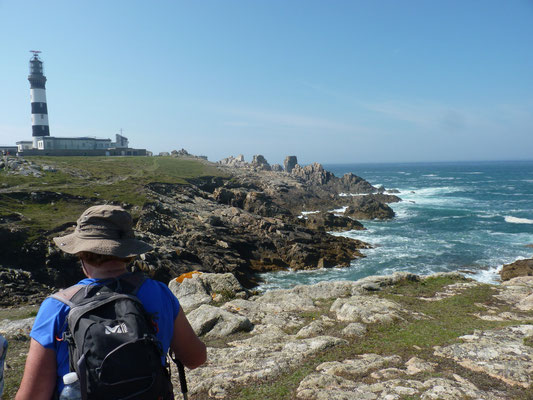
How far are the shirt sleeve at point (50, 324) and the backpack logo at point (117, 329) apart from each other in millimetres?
422

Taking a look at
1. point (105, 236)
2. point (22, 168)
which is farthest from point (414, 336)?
point (22, 168)

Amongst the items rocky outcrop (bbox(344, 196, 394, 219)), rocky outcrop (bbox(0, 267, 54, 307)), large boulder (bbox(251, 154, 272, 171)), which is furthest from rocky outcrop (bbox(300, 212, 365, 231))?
large boulder (bbox(251, 154, 272, 171))

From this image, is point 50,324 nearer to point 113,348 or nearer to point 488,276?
point 113,348

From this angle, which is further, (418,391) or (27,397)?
(418,391)

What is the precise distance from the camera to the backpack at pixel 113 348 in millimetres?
2459

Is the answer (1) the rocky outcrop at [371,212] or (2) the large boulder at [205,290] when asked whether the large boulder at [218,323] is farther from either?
(1) the rocky outcrop at [371,212]

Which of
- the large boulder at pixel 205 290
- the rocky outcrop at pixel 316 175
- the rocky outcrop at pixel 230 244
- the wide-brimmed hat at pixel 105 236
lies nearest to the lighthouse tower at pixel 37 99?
the rocky outcrop at pixel 230 244

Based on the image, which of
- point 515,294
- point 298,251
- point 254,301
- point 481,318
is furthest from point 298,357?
point 298,251

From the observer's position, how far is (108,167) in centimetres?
7119

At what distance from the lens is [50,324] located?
2.68m

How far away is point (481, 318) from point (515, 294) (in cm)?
529

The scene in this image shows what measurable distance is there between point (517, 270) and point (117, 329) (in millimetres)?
32771

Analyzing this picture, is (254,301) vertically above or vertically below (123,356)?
below

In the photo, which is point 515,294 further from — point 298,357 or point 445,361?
point 298,357
